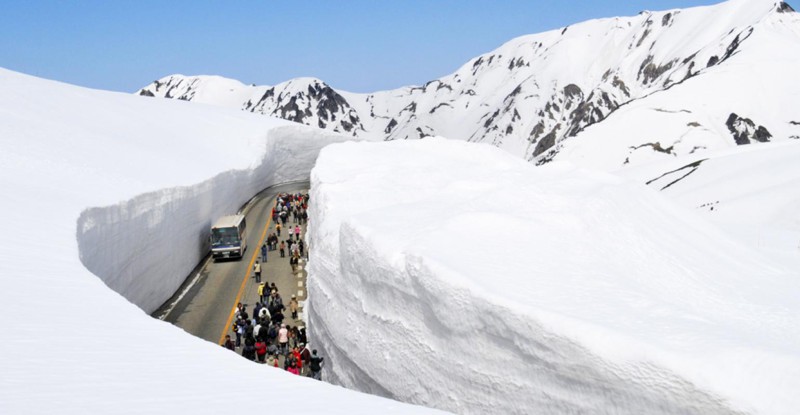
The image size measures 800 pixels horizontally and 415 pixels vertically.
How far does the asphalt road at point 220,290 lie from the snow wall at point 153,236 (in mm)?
727

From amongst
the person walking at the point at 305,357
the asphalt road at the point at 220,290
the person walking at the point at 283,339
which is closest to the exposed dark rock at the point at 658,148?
the asphalt road at the point at 220,290

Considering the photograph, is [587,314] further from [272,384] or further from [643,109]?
[643,109]

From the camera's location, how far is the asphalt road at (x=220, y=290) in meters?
27.5

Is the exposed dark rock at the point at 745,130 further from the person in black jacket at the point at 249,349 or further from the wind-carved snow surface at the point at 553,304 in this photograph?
the person in black jacket at the point at 249,349

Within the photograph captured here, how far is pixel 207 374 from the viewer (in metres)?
9.95

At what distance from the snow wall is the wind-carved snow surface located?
7.82 m

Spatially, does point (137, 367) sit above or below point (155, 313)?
above

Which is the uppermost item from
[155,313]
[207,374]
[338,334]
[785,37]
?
[785,37]

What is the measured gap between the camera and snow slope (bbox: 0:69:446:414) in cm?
912

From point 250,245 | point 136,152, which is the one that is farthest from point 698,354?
point 136,152

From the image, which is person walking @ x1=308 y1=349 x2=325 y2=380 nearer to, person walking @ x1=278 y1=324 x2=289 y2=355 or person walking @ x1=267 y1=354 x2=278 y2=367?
person walking @ x1=267 y1=354 x2=278 y2=367

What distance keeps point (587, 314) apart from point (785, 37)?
160765 mm

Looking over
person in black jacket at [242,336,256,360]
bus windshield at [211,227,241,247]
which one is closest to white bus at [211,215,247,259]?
bus windshield at [211,227,241,247]

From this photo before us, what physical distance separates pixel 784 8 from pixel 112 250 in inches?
7680
